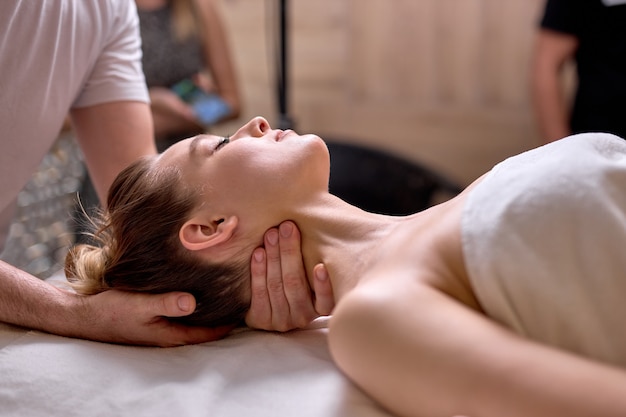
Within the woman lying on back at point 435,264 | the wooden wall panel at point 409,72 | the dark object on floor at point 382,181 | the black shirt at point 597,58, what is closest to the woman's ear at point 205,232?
the woman lying on back at point 435,264

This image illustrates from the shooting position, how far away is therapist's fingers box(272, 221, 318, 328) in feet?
3.66

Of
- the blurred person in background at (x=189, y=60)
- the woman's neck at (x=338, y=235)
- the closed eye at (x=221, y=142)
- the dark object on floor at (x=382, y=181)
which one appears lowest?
the dark object on floor at (x=382, y=181)

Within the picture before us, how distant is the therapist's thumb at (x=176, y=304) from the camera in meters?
1.08

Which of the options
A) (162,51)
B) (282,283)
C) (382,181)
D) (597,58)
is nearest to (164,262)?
(282,283)

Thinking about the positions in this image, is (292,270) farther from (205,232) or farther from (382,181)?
(382,181)

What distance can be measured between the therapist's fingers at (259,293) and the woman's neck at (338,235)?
66 millimetres

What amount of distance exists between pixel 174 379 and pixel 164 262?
0.59 ft

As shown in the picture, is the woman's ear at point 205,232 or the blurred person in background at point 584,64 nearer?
the woman's ear at point 205,232

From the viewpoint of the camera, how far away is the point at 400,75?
307cm

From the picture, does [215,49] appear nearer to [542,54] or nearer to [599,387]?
[542,54]

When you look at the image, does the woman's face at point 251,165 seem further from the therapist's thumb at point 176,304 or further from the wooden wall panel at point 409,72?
the wooden wall panel at point 409,72

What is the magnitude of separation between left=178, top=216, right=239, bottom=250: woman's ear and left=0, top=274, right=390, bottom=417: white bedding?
0.16 m

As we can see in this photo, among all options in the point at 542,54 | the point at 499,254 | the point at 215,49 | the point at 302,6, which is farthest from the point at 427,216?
the point at 302,6

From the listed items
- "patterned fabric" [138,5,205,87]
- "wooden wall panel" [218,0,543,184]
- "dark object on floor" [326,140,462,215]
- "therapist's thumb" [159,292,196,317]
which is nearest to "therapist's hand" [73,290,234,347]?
"therapist's thumb" [159,292,196,317]
